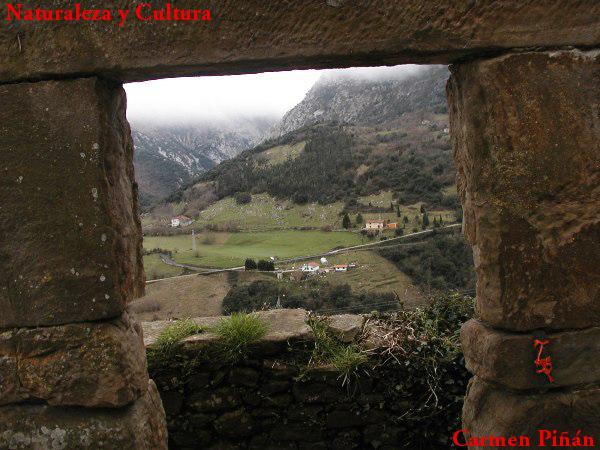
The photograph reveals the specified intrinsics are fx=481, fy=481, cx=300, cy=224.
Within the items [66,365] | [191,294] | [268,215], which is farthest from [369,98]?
[66,365]

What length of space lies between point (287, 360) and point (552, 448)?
7.15 ft

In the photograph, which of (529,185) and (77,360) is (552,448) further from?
(77,360)

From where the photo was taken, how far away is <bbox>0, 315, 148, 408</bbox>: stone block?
236cm

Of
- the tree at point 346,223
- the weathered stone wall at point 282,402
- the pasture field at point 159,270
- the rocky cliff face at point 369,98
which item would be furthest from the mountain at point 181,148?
the weathered stone wall at point 282,402

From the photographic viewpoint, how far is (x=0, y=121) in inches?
90.6

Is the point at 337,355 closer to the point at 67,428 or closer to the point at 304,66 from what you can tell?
the point at 67,428

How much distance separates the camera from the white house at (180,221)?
2653 centimetres

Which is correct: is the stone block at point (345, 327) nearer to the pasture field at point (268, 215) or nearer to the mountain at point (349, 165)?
the pasture field at point (268, 215)

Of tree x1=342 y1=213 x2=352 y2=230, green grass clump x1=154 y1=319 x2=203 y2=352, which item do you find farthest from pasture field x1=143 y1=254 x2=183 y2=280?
green grass clump x1=154 y1=319 x2=203 y2=352

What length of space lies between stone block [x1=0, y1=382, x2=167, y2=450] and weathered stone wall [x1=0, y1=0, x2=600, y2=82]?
5.43ft

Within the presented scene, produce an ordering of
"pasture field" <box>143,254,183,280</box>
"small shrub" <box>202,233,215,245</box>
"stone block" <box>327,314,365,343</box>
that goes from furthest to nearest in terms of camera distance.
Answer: "small shrub" <box>202,233,215,245</box> < "pasture field" <box>143,254,183,280</box> < "stone block" <box>327,314,365,343</box>

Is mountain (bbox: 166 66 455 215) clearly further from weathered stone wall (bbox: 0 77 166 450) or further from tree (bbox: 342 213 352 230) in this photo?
weathered stone wall (bbox: 0 77 166 450)

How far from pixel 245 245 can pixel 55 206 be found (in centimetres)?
2143

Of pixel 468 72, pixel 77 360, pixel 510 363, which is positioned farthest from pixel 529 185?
pixel 77 360
